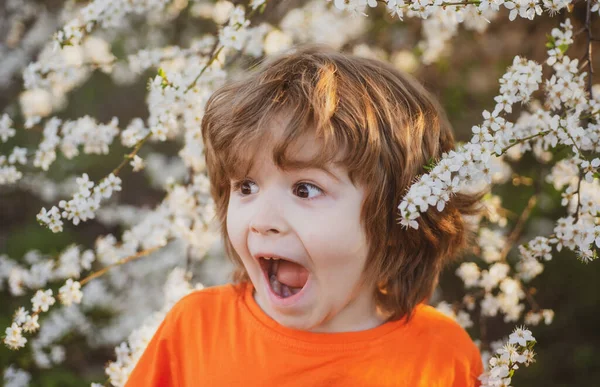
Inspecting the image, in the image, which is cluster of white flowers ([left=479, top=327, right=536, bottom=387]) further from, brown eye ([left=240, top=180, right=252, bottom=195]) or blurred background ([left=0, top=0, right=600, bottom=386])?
blurred background ([left=0, top=0, right=600, bottom=386])

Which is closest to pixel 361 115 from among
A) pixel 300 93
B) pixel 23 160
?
pixel 300 93

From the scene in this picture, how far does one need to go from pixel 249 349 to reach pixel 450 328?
51 cm

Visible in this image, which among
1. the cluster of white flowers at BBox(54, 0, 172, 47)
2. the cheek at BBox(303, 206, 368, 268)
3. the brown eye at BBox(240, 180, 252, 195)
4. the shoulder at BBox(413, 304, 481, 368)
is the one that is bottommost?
the shoulder at BBox(413, 304, 481, 368)

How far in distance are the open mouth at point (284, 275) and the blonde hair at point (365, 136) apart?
166 mm

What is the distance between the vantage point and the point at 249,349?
4.91 ft

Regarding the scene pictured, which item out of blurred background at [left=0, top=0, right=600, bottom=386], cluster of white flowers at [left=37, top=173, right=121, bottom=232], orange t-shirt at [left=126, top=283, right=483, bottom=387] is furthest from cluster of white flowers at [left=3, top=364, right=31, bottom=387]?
orange t-shirt at [left=126, top=283, right=483, bottom=387]

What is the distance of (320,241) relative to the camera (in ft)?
4.45

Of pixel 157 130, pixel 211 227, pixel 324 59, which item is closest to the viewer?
pixel 324 59

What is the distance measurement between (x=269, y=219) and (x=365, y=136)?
27 cm

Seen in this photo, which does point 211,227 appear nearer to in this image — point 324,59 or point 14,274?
point 14,274

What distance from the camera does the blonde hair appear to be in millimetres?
1382

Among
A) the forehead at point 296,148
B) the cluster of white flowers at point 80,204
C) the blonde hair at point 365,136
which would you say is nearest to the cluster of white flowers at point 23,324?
the cluster of white flowers at point 80,204

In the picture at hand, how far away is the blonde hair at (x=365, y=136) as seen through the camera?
4.53 ft

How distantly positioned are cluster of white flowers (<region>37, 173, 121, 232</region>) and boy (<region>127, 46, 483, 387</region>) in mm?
309
